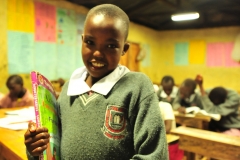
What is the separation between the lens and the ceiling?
5.05 m

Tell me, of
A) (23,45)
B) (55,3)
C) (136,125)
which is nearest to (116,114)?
(136,125)

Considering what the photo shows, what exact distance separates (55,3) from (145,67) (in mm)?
3734

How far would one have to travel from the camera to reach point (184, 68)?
7.50m

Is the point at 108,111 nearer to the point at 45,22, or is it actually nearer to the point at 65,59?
the point at 45,22

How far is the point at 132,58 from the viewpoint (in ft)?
21.3

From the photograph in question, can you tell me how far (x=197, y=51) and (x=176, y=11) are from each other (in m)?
1.94

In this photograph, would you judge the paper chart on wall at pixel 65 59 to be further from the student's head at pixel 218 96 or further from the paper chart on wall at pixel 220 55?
the paper chart on wall at pixel 220 55

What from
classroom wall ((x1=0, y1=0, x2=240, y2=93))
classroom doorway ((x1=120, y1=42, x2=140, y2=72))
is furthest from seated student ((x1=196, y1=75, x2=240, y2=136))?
classroom wall ((x1=0, y1=0, x2=240, y2=93))

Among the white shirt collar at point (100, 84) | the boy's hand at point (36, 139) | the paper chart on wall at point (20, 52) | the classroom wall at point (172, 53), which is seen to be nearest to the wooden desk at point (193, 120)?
the white shirt collar at point (100, 84)

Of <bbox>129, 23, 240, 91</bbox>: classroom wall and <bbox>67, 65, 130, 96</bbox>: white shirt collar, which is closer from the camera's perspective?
<bbox>67, 65, 130, 96</bbox>: white shirt collar

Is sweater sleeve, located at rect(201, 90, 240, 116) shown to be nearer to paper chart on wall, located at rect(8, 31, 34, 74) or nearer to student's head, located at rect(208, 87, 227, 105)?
student's head, located at rect(208, 87, 227, 105)

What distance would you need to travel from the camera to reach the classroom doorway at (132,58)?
6335 mm

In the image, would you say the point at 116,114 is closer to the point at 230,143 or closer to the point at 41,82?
the point at 41,82

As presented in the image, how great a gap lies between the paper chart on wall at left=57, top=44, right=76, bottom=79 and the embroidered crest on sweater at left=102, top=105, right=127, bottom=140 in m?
3.85
